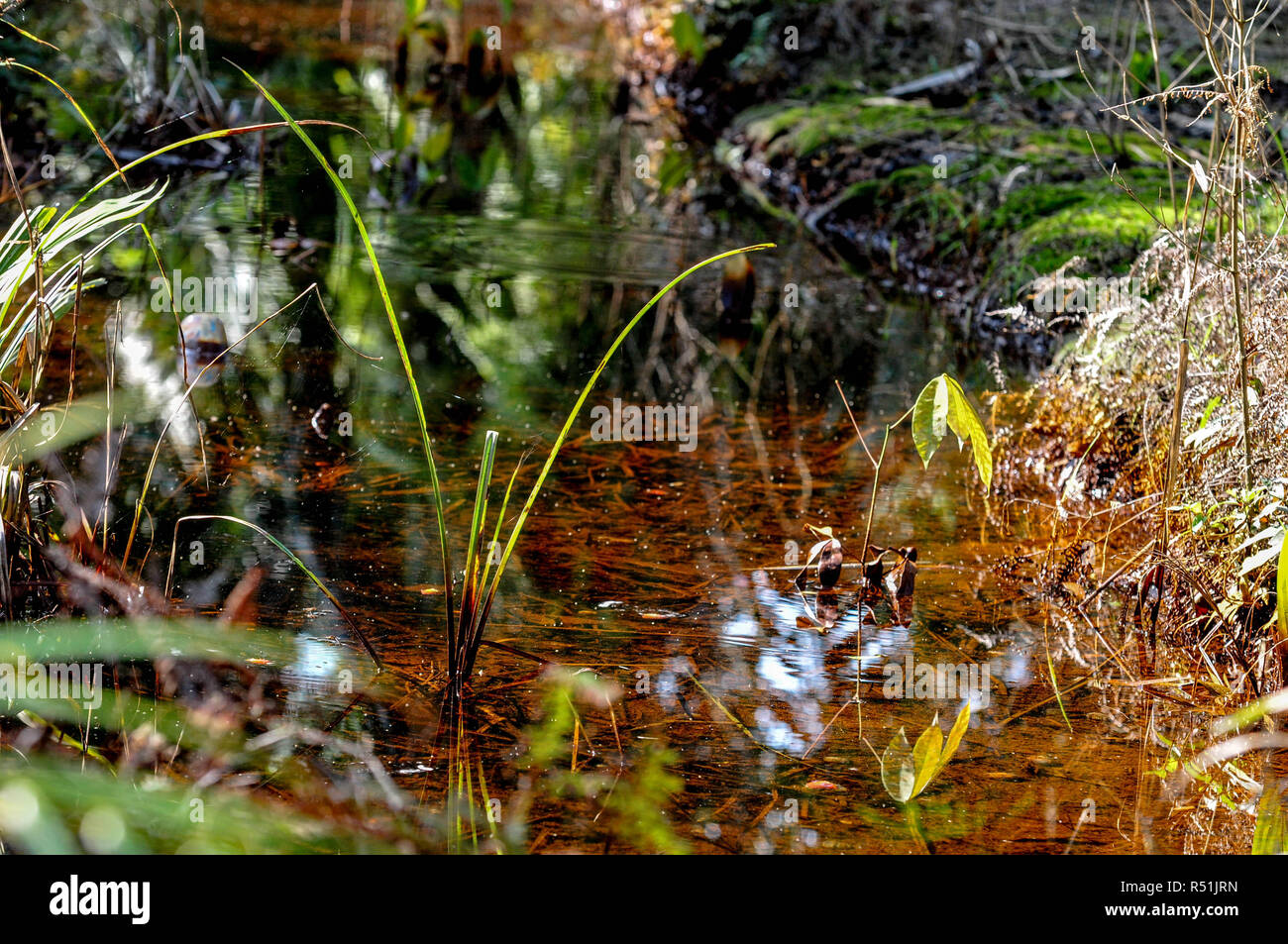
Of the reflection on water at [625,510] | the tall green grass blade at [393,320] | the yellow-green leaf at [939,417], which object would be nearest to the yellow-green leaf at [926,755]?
the reflection on water at [625,510]

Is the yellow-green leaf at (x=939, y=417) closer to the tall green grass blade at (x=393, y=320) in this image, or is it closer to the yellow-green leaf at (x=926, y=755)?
the yellow-green leaf at (x=926, y=755)

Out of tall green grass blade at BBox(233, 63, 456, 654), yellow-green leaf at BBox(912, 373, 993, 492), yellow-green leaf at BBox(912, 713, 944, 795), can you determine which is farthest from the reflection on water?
yellow-green leaf at BBox(912, 373, 993, 492)

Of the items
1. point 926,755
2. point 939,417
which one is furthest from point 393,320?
point 926,755

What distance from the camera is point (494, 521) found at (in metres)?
2.98

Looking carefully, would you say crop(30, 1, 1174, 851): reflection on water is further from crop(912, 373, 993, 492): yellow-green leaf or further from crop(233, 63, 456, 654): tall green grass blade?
crop(912, 373, 993, 492): yellow-green leaf

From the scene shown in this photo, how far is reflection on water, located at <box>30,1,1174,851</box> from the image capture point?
212 cm

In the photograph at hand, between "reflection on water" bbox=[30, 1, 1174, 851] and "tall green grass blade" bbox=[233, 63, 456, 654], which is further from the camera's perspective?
"reflection on water" bbox=[30, 1, 1174, 851]

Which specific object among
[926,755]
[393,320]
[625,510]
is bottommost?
[926,755]

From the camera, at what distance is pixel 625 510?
3.12 m

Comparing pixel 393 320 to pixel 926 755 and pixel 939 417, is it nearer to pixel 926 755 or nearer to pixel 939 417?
pixel 939 417

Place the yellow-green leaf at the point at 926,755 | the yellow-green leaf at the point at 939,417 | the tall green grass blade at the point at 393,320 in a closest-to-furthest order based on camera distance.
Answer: the tall green grass blade at the point at 393,320 → the yellow-green leaf at the point at 926,755 → the yellow-green leaf at the point at 939,417

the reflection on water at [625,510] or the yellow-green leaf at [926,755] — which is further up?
the reflection on water at [625,510]

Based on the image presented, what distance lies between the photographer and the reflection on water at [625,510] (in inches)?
83.3
